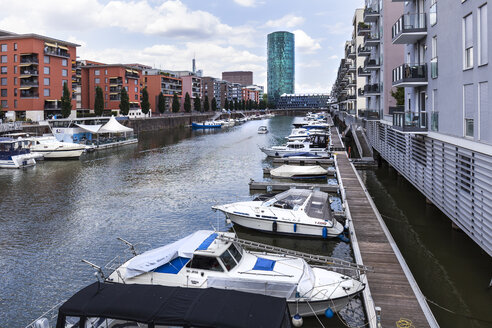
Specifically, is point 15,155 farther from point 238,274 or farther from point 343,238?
point 238,274

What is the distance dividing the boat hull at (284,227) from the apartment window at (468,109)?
7.35m

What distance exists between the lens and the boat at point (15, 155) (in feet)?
146

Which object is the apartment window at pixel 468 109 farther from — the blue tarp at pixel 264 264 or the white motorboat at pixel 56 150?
the white motorboat at pixel 56 150

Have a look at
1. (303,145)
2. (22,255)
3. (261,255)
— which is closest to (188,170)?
(303,145)

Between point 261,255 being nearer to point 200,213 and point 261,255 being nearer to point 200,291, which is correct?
point 200,291

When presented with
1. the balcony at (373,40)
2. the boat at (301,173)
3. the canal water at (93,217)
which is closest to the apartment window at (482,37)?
the canal water at (93,217)

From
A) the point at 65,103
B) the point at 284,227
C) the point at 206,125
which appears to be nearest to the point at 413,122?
the point at 284,227

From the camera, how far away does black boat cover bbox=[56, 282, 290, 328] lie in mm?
8555

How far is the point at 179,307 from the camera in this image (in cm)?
913

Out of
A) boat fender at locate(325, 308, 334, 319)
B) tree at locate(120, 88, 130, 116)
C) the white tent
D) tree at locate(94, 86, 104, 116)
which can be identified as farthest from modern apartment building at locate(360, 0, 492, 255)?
tree at locate(120, 88, 130, 116)

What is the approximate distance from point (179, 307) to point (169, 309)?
0.22m

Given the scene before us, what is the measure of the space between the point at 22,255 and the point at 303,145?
118ft

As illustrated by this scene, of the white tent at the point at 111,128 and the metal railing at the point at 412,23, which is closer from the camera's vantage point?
the metal railing at the point at 412,23

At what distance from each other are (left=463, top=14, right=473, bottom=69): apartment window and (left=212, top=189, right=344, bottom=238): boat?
9.45m
